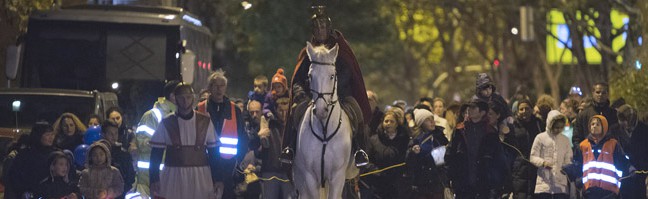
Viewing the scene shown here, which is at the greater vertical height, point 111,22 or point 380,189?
point 111,22

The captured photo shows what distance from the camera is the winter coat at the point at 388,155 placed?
2369 centimetres

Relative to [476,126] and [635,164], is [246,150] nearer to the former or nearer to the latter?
[476,126]

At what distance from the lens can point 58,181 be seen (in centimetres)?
2106

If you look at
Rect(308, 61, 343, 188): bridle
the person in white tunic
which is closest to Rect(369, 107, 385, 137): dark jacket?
Rect(308, 61, 343, 188): bridle

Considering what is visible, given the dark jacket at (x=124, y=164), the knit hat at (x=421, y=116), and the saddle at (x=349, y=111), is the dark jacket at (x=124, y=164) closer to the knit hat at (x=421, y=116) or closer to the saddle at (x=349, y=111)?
the saddle at (x=349, y=111)

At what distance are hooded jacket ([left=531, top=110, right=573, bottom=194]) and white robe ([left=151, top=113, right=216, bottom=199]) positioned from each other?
5.65m

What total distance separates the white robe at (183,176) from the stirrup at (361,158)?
1631mm

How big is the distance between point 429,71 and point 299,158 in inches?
2704

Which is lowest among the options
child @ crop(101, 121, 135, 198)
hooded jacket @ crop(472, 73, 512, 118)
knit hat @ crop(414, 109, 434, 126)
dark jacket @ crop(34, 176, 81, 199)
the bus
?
dark jacket @ crop(34, 176, 81, 199)

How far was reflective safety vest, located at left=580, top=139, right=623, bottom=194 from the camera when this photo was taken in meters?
22.8

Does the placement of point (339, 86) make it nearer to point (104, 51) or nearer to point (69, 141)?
point (69, 141)

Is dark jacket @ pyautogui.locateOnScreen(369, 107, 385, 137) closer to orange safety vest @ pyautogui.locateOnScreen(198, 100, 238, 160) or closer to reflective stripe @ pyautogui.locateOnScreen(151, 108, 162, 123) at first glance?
reflective stripe @ pyautogui.locateOnScreen(151, 108, 162, 123)

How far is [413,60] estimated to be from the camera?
80.8 metres

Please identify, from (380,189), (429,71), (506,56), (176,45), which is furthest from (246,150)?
(429,71)
